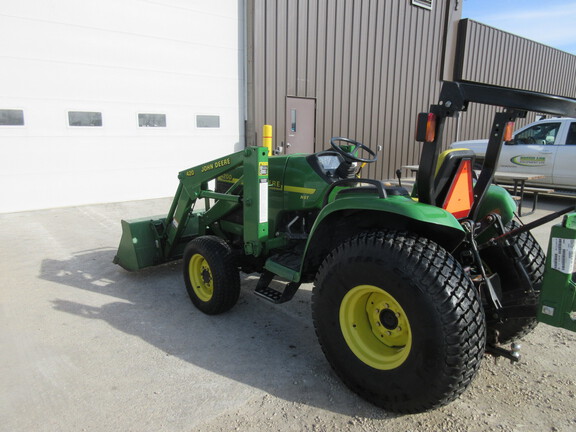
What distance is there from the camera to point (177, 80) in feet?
27.0

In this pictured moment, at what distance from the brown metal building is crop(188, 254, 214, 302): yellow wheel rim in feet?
19.4

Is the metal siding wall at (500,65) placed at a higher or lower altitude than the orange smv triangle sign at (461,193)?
higher

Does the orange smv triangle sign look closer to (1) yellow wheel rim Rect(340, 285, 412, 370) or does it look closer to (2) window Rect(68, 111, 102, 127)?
(1) yellow wheel rim Rect(340, 285, 412, 370)

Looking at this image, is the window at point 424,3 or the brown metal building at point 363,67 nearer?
the brown metal building at point 363,67

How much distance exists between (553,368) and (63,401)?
298 cm

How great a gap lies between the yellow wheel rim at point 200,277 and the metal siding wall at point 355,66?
19.5 feet

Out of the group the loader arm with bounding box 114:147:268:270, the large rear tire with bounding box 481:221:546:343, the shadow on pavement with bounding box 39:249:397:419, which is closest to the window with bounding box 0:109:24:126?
Result: the shadow on pavement with bounding box 39:249:397:419

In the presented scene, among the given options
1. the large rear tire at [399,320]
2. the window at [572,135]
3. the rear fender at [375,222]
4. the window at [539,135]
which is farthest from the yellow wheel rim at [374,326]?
the window at [572,135]

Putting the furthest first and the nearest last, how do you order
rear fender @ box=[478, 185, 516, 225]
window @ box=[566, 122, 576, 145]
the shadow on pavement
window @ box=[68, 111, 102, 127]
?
1. window @ box=[566, 122, 576, 145]
2. window @ box=[68, 111, 102, 127]
3. rear fender @ box=[478, 185, 516, 225]
4. the shadow on pavement

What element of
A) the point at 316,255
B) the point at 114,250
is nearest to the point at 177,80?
the point at 114,250

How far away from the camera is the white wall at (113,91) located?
6785 millimetres

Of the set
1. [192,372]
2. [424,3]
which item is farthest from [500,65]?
[192,372]

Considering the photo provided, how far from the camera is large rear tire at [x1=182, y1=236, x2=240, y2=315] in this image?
10.8 feet

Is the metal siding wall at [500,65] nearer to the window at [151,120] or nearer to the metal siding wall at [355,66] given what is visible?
the metal siding wall at [355,66]
